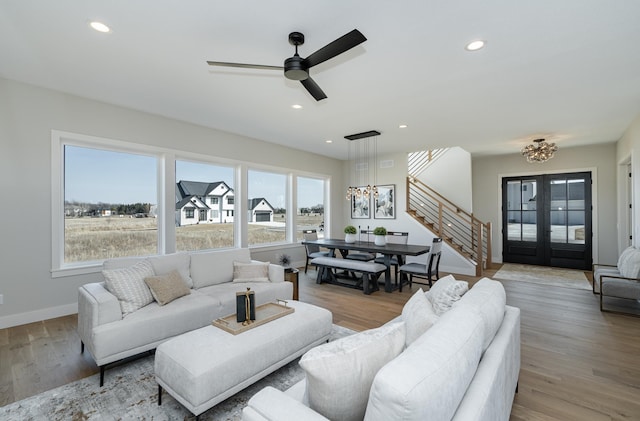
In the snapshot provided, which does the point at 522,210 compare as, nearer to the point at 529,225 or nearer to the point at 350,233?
the point at 529,225

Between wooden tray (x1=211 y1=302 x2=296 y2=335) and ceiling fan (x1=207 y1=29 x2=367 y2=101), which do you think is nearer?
ceiling fan (x1=207 y1=29 x2=367 y2=101)

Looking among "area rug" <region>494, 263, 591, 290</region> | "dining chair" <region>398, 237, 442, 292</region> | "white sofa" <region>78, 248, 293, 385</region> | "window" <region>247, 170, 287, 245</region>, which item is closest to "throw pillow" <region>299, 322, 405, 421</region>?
"white sofa" <region>78, 248, 293, 385</region>

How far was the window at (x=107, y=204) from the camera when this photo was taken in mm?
3957

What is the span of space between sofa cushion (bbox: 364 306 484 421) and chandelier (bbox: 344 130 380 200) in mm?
4744

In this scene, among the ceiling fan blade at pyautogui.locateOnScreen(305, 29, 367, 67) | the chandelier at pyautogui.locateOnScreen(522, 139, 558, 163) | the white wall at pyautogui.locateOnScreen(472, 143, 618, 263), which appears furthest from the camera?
the white wall at pyautogui.locateOnScreen(472, 143, 618, 263)

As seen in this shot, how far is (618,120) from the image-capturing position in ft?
15.2

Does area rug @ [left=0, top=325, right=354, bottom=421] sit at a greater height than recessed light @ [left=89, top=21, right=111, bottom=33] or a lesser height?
lesser

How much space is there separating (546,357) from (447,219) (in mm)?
5174

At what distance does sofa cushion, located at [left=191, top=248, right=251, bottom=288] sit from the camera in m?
3.53

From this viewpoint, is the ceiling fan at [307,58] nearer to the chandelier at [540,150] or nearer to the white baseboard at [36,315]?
the white baseboard at [36,315]

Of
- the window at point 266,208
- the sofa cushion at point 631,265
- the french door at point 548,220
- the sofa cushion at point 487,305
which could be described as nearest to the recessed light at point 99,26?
the sofa cushion at point 487,305

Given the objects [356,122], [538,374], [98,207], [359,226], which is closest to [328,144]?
[356,122]

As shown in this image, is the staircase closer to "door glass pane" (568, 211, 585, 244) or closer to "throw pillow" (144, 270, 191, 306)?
"door glass pane" (568, 211, 585, 244)

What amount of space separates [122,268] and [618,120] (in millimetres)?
7422
